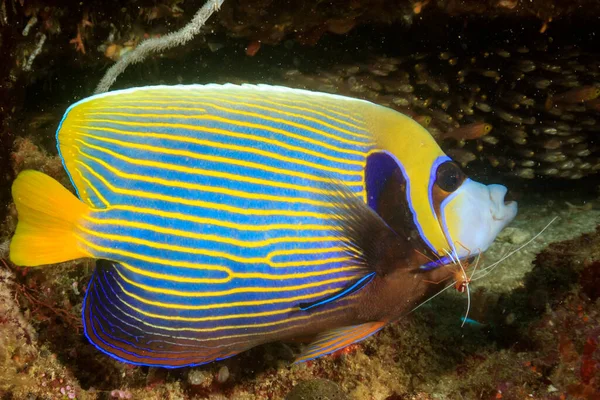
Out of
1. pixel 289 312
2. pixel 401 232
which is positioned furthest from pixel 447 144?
pixel 289 312

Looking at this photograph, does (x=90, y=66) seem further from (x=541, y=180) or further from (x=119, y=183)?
(x=541, y=180)

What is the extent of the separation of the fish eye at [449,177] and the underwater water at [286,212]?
11mm

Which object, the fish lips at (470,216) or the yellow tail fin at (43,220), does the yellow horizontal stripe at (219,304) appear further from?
the fish lips at (470,216)

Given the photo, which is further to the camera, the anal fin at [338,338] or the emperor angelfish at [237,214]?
the anal fin at [338,338]

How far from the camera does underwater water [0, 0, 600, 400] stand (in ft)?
5.90

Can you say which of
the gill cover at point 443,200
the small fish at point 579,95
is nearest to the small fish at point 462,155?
the small fish at point 579,95

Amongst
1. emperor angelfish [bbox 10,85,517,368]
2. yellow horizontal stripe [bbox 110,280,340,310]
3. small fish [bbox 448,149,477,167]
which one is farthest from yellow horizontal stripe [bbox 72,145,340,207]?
small fish [bbox 448,149,477,167]

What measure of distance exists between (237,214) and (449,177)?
40.1 inches

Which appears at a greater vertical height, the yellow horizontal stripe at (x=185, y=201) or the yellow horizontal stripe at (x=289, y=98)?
the yellow horizontal stripe at (x=289, y=98)

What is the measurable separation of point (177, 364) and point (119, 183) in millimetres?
909

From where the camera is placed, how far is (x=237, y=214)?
70.2 inches

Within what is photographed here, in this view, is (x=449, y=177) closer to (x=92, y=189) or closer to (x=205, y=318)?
(x=205, y=318)

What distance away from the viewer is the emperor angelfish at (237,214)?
5.81 ft

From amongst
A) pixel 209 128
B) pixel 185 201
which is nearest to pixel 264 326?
pixel 185 201
